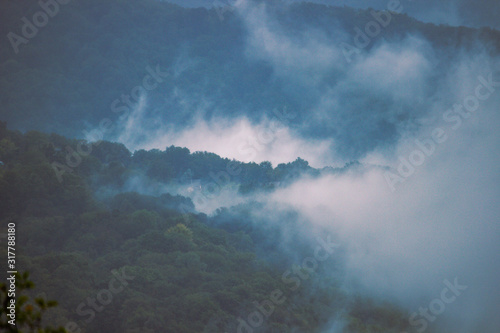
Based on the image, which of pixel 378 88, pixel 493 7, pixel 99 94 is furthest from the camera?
pixel 493 7

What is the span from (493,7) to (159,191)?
520 feet

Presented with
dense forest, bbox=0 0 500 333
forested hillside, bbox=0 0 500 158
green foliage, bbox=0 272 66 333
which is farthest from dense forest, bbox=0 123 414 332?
forested hillside, bbox=0 0 500 158

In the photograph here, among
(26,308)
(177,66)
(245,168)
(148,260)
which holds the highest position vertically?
(177,66)

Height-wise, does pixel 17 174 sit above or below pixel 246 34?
below

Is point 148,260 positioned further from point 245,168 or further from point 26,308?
point 26,308

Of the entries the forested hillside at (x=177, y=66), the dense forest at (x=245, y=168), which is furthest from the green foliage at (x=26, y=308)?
the forested hillside at (x=177, y=66)

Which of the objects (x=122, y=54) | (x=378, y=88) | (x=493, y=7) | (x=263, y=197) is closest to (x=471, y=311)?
(x=263, y=197)

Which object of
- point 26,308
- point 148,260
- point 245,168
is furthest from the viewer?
point 245,168

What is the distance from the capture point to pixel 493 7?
197000 mm

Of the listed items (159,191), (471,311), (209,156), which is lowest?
(471,311)

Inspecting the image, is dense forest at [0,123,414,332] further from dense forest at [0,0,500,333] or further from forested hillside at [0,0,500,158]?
forested hillside at [0,0,500,158]

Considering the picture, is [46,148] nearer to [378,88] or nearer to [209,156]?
[209,156]

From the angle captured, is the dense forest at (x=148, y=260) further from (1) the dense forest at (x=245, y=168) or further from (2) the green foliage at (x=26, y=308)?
(2) the green foliage at (x=26, y=308)

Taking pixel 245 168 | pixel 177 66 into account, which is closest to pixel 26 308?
pixel 245 168
